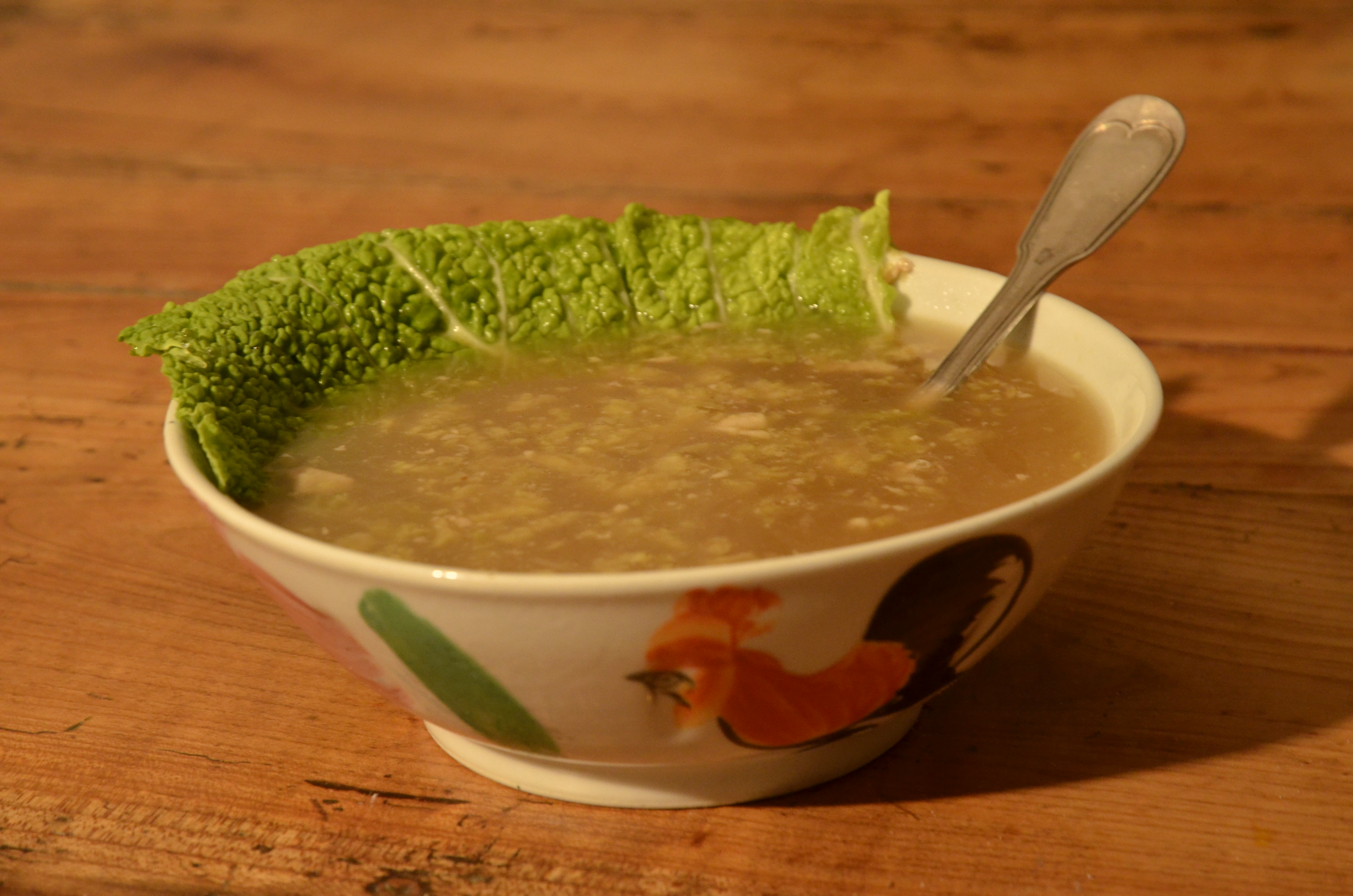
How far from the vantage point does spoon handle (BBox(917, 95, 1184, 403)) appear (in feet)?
3.97

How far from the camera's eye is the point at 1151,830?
3.05 feet

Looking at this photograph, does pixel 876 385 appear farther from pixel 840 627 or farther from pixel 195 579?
pixel 195 579

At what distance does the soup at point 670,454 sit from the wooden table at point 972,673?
0.19 metres

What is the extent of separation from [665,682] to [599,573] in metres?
0.09

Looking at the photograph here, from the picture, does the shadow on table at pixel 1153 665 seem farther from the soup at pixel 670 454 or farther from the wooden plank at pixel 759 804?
the soup at pixel 670 454

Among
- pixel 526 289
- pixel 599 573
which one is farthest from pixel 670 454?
pixel 526 289

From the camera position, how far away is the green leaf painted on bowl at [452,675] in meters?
0.82

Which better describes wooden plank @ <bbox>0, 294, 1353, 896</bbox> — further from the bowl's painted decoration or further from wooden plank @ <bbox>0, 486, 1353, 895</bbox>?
the bowl's painted decoration

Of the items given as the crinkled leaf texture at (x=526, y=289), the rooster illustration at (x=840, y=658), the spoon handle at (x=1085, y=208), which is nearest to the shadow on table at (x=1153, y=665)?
the rooster illustration at (x=840, y=658)

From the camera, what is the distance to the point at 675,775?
3.09 ft

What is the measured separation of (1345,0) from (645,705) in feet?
9.43

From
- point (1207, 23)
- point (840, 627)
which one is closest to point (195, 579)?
point (840, 627)

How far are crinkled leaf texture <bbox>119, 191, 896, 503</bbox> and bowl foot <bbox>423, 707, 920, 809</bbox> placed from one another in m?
0.39

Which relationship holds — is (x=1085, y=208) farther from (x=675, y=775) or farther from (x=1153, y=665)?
(x=675, y=775)
